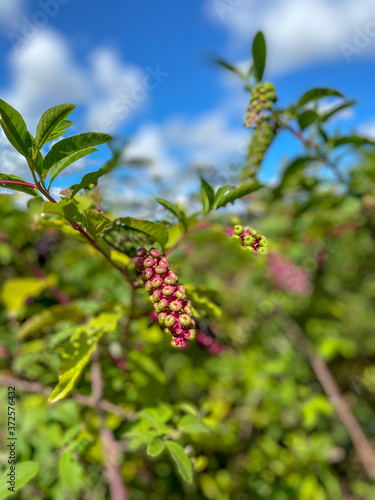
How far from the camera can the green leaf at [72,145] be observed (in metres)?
0.67

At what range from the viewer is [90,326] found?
3.24 ft

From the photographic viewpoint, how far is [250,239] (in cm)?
75

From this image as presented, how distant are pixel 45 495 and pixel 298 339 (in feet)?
5.79

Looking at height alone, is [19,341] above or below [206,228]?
below

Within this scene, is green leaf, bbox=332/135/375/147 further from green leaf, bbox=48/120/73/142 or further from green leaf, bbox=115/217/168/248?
green leaf, bbox=48/120/73/142

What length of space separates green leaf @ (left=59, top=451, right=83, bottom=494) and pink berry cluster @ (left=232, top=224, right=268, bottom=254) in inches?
29.5

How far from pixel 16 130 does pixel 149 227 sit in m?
0.31

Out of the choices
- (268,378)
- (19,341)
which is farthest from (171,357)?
(19,341)

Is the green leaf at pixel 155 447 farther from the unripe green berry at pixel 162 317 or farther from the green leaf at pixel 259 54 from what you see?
the green leaf at pixel 259 54

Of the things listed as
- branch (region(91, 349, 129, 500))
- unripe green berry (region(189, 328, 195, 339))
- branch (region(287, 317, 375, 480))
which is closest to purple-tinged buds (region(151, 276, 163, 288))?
unripe green berry (region(189, 328, 195, 339))

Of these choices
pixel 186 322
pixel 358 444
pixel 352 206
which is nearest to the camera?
pixel 186 322

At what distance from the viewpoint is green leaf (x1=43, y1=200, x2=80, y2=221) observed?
2.18ft

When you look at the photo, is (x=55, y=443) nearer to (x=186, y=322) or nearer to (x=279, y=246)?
(x=186, y=322)

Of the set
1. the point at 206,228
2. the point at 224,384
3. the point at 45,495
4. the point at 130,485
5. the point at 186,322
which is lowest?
the point at 130,485
